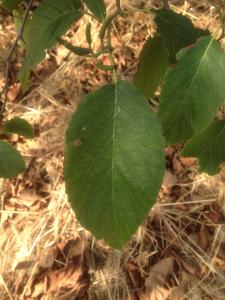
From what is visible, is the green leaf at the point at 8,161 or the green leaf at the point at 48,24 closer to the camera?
the green leaf at the point at 48,24

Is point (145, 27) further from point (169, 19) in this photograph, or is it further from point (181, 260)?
point (169, 19)

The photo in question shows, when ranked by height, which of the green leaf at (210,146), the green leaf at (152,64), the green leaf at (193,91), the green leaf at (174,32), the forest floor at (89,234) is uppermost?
the green leaf at (174,32)

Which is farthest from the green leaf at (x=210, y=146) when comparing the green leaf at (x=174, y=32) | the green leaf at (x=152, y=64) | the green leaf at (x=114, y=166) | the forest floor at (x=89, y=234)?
the forest floor at (x=89, y=234)

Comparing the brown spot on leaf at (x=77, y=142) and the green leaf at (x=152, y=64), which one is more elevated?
the green leaf at (x=152, y=64)

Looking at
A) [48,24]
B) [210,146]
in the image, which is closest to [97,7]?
[48,24]

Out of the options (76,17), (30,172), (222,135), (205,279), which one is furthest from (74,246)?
(76,17)

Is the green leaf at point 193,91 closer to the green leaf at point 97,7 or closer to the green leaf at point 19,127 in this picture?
the green leaf at point 97,7

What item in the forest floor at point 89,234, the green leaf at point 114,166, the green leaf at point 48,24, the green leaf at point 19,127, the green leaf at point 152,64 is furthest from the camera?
the forest floor at point 89,234

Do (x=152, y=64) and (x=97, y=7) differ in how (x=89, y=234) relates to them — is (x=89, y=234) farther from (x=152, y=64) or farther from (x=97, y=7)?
(x=97, y=7)

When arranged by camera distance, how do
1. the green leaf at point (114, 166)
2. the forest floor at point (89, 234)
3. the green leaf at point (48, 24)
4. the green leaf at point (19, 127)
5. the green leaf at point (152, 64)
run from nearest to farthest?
the green leaf at point (114, 166) < the green leaf at point (48, 24) < the green leaf at point (152, 64) < the green leaf at point (19, 127) < the forest floor at point (89, 234)
